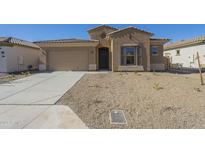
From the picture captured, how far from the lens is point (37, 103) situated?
657 centimetres

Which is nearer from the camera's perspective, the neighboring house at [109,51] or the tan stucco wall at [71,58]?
the neighboring house at [109,51]

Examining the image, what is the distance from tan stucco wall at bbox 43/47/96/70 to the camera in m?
19.4

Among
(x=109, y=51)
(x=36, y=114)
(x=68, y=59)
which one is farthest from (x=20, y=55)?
(x=36, y=114)

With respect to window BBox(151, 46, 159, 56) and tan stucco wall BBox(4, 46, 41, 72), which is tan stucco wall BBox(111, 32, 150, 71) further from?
tan stucco wall BBox(4, 46, 41, 72)

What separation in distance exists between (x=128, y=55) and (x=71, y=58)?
620cm

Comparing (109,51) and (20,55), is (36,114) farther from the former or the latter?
(20,55)

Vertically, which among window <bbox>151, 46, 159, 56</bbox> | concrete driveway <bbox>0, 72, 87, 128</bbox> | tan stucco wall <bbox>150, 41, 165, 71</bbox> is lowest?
concrete driveway <bbox>0, 72, 87, 128</bbox>

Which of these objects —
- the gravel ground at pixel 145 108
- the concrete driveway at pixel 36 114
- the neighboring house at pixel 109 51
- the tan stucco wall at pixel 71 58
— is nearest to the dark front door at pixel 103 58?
the neighboring house at pixel 109 51

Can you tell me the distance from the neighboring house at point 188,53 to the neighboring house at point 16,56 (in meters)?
18.1

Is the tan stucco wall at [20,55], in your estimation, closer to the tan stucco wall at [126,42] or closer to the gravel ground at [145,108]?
the tan stucco wall at [126,42]

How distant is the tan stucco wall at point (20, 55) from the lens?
61.0 feet

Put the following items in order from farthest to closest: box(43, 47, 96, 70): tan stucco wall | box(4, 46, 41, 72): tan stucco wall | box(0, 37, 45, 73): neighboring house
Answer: box(43, 47, 96, 70): tan stucco wall < box(4, 46, 41, 72): tan stucco wall < box(0, 37, 45, 73): neighboring house

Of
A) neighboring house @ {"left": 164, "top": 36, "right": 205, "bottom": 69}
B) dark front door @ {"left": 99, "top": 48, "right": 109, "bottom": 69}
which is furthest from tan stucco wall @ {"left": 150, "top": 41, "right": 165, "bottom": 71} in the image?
neighboring house @ {"left": 164, "top": 36, "right": 205, "bottom": 69}
